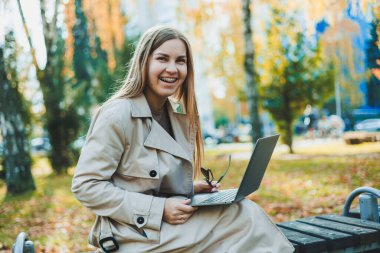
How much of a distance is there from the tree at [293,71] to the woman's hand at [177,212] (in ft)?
43.6

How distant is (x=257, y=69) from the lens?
15.4m

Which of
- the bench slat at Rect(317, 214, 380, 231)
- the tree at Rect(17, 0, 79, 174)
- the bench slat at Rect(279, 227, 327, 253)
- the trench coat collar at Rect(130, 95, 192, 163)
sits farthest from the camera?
the tree at Rect(17, 0, 79, 174)

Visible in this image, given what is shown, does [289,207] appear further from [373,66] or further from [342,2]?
[342,2]

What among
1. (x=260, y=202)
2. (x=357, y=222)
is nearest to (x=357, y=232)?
(x=357, y=222)

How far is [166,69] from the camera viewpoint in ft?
7.27

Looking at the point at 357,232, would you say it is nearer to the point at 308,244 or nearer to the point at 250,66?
the point at 308,244

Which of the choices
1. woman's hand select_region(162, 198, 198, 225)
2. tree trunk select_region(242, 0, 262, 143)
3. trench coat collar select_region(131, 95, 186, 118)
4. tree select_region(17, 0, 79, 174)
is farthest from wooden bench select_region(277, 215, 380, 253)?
tree select_region(17, 0, 79, 174)

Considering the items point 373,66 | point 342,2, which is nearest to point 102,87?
point 342,2

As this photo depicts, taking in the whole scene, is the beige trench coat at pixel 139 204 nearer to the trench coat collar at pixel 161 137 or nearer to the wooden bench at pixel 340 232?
the trench coat collar at pixel 161 137

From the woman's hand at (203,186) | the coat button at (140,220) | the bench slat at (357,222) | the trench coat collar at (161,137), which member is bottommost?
the bench slat at (357,222)

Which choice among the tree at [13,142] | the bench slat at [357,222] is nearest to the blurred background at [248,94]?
the tree at [13,142]

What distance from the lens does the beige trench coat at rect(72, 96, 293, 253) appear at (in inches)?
76.0

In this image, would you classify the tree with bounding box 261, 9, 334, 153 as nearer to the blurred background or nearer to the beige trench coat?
the blurred background

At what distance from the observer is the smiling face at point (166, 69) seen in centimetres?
221
